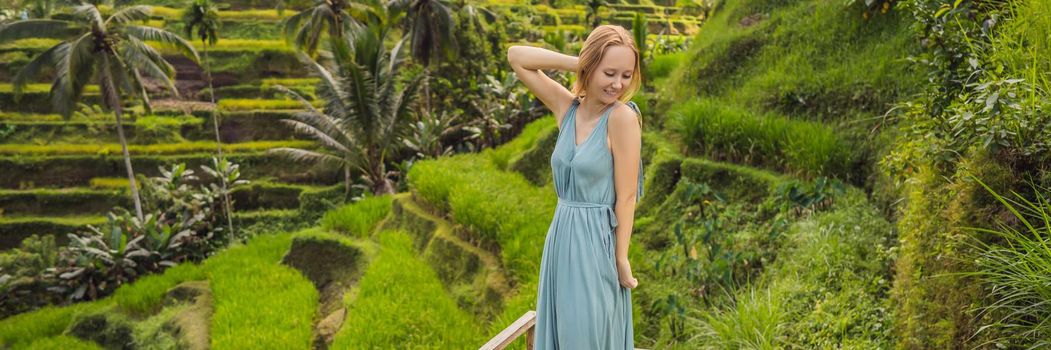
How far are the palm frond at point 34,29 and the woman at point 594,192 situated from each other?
15.0m

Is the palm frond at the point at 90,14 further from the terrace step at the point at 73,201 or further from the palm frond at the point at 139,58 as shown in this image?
the terrace step at the point at 73,201

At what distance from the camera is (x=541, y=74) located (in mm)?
2373

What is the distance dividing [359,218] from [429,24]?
7800 millimetres

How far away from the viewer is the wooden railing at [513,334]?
3105 mm

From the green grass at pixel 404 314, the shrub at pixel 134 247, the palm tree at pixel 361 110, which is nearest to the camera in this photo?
the green grass at pixel 404 314

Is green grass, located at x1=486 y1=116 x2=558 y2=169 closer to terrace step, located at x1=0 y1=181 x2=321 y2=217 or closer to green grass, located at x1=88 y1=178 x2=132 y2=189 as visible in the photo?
terrace step, located at x1=0 y1=181 x2=321 y2=217

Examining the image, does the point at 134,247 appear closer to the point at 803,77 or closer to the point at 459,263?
the point at 459,263

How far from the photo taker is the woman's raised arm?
2279mm

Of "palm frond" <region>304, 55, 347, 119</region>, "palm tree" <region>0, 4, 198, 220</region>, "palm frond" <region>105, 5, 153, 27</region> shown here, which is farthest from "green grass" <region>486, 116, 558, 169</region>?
"palm frond" <region>105, 5, 153, 27</region>

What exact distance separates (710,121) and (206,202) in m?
13.7

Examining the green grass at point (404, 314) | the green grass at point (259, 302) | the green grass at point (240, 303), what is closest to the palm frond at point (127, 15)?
the green grass at point (240, 303)

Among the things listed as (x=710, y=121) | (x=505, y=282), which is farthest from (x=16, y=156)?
(x=710, y=121)

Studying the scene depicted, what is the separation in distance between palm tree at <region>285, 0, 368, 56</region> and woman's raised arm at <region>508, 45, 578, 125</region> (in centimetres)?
1590

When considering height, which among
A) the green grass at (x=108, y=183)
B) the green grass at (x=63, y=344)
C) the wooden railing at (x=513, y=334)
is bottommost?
the green grass at (x=108, y=183)
